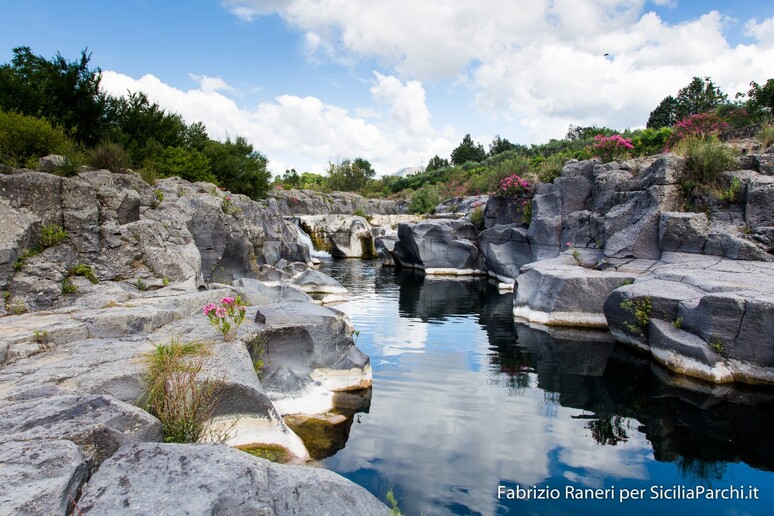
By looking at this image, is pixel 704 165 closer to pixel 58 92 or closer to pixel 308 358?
pixel 308 358

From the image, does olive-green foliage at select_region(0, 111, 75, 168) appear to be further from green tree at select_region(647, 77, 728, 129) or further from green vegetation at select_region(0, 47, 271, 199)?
green tree at select_region(647, 77, 728, 129)

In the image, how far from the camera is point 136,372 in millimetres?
5180

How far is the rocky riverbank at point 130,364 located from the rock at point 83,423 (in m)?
0.01

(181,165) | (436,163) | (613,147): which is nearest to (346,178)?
(436,163)

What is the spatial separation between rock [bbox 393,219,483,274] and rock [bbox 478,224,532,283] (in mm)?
2116

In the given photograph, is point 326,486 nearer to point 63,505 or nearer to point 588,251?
point 63,505

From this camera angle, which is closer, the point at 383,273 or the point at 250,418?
the point at 250,418

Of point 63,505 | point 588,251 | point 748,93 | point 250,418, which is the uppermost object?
point 748,93

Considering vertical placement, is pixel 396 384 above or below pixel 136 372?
below

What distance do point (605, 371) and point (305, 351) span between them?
6244 mm

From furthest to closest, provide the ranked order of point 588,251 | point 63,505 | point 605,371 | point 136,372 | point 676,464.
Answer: point 588,251, point 605,371, point 676,464, point 136,372, point 63,505

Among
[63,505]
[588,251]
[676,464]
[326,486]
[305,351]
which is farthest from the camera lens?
[588,251]

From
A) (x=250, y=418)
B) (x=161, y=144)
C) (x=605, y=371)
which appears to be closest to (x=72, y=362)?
(x=250, y=418)

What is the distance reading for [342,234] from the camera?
33812 millimetres
